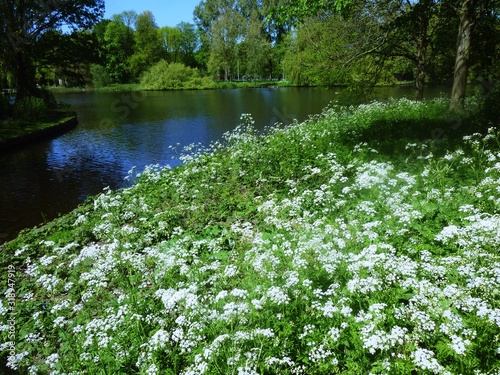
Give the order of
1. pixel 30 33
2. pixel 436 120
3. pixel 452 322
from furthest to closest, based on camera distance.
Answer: pixel 30 33 < pixel 436 120 < pixel 452 322

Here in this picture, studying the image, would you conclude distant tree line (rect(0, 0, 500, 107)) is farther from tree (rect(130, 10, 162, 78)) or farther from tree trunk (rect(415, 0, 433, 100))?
tree (rect(130, 10, 162, 78))

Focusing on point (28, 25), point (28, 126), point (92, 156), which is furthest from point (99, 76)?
point (92, 156)

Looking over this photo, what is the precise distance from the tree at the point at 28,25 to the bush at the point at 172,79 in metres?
35.3

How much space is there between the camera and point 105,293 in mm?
5016

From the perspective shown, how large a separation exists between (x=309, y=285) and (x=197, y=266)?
5.59 feet

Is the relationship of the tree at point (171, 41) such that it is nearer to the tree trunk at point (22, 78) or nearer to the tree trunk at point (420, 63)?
the tree trunk at point (22, 78)

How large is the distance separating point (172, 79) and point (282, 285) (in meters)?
68.3

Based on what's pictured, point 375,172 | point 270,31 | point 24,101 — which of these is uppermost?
point 270,31

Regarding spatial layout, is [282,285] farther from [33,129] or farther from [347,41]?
[33,129]

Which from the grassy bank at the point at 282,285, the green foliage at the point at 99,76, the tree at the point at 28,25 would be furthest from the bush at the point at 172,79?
the grassy bank at the point at 282,285

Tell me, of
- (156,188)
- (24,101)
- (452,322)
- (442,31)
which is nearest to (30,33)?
(24,101)

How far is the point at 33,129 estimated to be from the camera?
70.7 ft

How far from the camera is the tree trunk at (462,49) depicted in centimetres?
1177

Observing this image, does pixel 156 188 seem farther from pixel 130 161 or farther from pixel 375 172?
pixel 130 161
